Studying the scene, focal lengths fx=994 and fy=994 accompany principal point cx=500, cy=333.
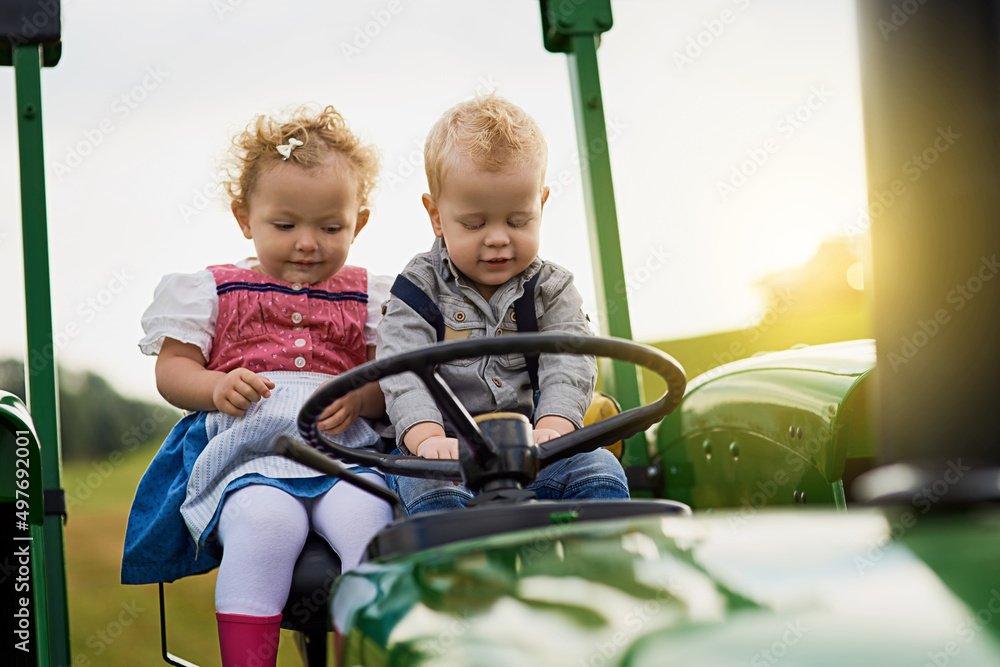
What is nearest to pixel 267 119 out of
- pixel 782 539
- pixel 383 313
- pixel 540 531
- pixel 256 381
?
pixel 383 313

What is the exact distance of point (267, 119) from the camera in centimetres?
176

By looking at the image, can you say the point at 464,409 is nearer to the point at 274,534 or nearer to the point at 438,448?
the point at 438,448

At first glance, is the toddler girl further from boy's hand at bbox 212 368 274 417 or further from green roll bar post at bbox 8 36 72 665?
green roll bar post at bbox 8 36 72 665

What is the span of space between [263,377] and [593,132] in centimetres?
87

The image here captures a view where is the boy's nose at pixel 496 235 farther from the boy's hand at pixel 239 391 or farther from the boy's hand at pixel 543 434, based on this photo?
the boy's hand at pixel 239 391

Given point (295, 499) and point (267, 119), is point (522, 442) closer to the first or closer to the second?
point (295, 499)

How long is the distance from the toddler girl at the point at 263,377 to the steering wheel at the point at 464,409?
0.23 meters

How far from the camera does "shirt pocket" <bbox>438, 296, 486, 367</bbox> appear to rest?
1595mm

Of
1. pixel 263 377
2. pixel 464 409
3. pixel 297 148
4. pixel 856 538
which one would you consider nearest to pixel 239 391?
pixel 263 377

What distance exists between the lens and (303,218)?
5.51 ft

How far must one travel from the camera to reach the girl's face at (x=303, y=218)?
166 centimetres

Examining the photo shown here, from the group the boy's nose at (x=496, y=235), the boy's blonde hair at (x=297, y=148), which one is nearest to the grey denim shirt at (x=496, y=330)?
the boy's nose at (x=496, y=235)

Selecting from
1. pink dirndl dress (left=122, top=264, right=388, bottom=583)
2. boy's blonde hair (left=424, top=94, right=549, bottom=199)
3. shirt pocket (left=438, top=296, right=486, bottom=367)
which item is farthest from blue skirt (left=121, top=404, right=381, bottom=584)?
boy's blonde hair (left=424, top=94, right=549, bottom=199)

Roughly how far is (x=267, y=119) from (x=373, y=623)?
4.24ft
